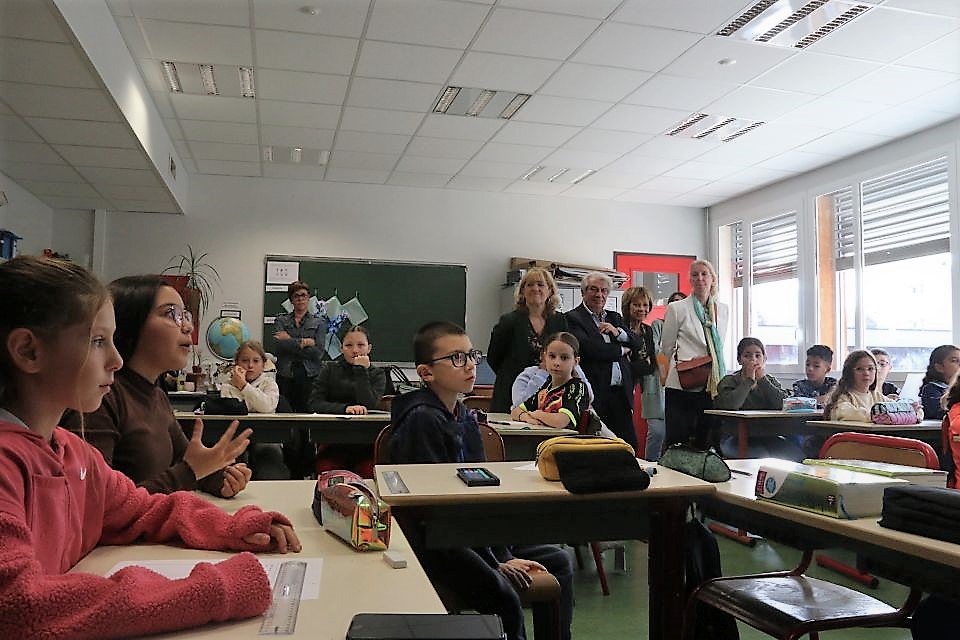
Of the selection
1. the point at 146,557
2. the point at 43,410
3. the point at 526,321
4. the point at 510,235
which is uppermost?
the point at 510,235

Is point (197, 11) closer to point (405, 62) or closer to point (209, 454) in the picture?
point (405, 62)

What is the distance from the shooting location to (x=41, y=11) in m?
3.19

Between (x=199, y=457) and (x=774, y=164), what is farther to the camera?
(x=774, y=164)

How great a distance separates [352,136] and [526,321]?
2795 millimetres

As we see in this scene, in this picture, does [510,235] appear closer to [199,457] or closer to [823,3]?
[823,3]

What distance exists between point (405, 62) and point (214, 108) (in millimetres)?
1736

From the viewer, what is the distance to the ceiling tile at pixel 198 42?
169 inches

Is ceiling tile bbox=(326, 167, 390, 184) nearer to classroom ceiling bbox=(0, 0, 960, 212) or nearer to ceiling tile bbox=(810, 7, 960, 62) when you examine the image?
classroom ceiling bbox=(0, 0, 960, 212)

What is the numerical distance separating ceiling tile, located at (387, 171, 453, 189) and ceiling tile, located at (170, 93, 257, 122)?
73.6 inches

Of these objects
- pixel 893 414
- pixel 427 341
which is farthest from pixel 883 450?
pixel 893 414

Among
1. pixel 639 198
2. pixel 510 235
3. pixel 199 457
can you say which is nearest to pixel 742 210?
pixel 639 198

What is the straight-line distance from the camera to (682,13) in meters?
4.03

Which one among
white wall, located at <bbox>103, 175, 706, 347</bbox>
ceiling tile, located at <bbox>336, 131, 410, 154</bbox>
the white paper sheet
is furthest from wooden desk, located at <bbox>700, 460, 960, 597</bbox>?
white wall, located at <bbox>103, 175, 706, 347</bbox>

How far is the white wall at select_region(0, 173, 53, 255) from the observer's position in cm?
597
